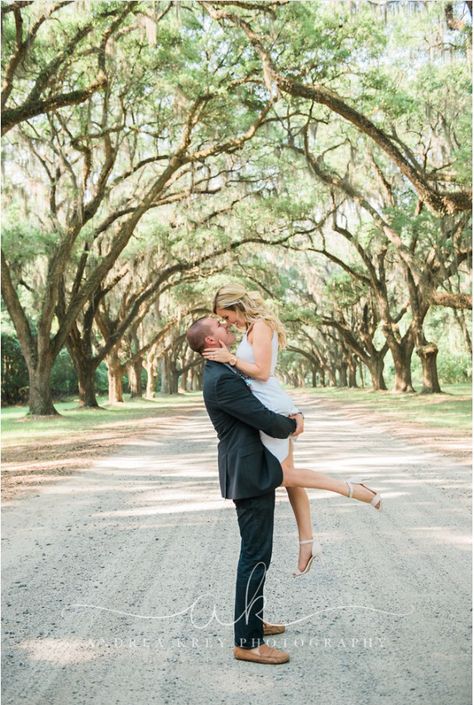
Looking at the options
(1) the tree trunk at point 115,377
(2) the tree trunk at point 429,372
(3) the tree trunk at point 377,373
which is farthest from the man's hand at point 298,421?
(3) the tree trunk at point 377,373

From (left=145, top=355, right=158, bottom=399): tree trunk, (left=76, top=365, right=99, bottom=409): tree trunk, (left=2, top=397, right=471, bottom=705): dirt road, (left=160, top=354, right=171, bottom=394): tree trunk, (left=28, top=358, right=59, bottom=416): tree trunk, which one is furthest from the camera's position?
(left=160, top=354, right=171, bottom=394): tree trunk

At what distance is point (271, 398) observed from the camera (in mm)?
3396

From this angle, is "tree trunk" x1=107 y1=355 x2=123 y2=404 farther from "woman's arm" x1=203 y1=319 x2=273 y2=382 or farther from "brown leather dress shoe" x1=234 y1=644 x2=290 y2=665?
"brown leather dress shoe" x1=234 y1=644 x2=290 y2=665

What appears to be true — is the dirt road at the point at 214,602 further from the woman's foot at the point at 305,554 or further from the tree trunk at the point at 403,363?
the tree trunk at the point at 403,363

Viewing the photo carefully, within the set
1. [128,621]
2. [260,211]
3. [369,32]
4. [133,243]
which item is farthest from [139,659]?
[133,243]

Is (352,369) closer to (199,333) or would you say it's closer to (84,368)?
(84,368)

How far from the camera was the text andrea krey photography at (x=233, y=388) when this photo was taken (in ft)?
10.8

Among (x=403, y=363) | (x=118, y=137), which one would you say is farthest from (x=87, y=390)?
(x=403, y=363)

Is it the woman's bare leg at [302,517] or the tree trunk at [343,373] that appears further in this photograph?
the tree trunk at [343,373]

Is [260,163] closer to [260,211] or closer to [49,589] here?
[260,211]

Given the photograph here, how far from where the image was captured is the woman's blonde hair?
3.36 meters

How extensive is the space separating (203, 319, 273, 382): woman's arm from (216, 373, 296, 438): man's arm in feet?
0.23

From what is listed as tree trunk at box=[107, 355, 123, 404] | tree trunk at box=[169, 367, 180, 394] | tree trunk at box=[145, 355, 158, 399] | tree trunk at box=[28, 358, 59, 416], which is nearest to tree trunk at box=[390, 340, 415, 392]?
tree trunk at box=[107, 355, 123, 404]

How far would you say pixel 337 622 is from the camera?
362cm
